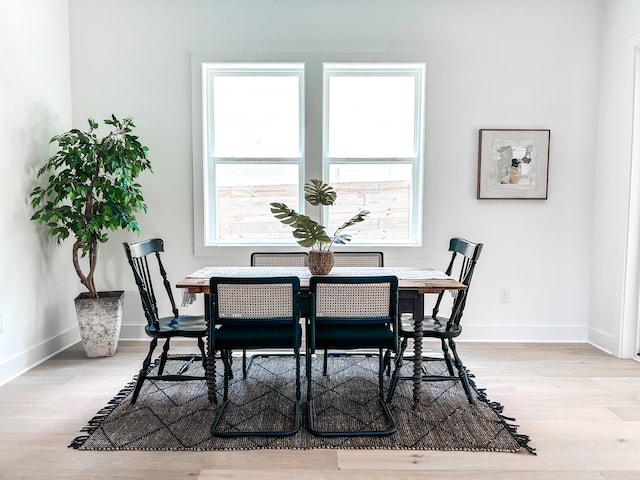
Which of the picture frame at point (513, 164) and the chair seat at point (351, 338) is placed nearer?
the chair seat at point (351, 338)

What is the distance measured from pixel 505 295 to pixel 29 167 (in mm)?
3777

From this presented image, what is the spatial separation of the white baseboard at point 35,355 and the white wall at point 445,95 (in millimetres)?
464

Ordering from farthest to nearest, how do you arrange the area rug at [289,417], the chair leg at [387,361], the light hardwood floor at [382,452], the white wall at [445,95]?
1. the white wall at [445,95]
2. the chair leg at [387,361]
3. the area rug at [289,417]
4. the light hardwood floor at [382,452]

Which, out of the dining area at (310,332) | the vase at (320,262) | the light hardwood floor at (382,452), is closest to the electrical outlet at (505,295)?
the light hardwood floor at (382,452)

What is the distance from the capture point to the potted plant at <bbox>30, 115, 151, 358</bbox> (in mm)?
3102

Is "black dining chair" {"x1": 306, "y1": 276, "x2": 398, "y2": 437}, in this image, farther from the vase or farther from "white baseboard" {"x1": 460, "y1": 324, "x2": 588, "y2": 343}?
"white baseboard" {"x1": 460, "y1": 324, "x2": 588, "y2": 343}

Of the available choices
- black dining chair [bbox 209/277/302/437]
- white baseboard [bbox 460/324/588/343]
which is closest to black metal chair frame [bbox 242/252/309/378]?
black dining chair [bbox 209/277/302/437]

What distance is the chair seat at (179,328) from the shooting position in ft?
8.17

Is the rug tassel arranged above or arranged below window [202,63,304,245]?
below

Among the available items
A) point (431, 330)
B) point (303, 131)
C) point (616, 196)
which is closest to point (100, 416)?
point (431, 330)

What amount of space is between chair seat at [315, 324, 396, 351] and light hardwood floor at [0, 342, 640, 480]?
0.49 metres

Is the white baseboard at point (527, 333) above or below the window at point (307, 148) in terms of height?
below

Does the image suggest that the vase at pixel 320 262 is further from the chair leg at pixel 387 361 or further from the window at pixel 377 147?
the window at pixel 377 147

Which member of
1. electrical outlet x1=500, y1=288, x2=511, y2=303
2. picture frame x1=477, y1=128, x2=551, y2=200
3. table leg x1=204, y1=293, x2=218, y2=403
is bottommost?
table leg x1=204, y1=293, x2=218, y2=403
